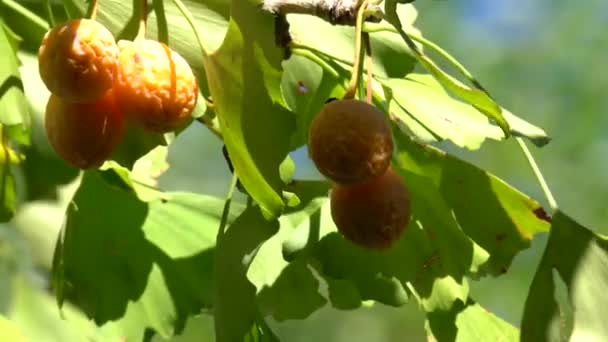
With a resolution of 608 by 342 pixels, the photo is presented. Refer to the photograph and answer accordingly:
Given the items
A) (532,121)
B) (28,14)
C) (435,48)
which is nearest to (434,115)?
(435,48)

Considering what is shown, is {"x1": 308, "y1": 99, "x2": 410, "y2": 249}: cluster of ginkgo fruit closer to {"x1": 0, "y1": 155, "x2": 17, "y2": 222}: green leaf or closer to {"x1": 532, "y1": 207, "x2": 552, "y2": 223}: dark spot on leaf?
{"x1": 532, "y1": 207, "x2": 552, "y2": 223}: dark spot on leaf

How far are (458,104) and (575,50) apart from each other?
372 centimetres

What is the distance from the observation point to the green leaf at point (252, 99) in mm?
671

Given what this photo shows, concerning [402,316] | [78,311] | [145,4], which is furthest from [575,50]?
[145,4]

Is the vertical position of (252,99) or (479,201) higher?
(252,99)

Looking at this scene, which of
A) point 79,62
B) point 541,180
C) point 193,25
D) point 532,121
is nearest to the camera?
point 79,62

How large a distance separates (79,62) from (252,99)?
0.12 meters

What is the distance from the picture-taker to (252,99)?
2.23 feet

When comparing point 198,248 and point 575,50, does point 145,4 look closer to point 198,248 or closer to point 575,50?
point 198,248

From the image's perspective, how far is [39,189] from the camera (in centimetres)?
105

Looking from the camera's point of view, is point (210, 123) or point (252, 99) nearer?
point (252, 99)

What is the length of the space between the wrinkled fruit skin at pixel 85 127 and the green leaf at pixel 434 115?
0.88 ft

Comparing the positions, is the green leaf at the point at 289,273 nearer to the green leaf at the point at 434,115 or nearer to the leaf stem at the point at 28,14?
the green leaf at the point at 434,115

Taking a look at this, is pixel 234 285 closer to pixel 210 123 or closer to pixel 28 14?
pixel 210 123
